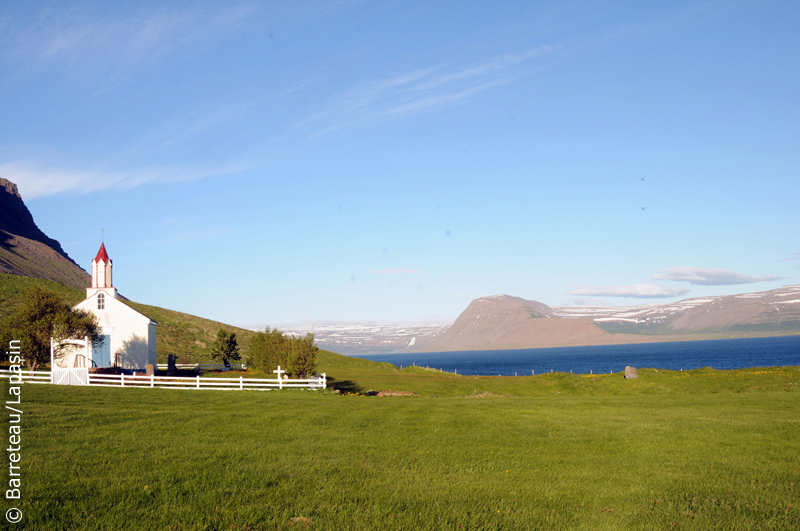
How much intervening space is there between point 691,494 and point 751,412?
17.4m

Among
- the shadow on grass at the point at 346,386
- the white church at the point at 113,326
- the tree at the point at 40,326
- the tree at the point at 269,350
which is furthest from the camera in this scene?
the white church at the point at 113,326

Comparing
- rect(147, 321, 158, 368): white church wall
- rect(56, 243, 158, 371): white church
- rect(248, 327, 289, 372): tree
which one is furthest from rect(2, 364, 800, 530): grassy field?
rect(147, 321, 158, 368): white church wall

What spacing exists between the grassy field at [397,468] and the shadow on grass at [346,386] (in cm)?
1835

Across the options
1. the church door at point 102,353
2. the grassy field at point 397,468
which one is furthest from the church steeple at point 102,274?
the grassy field at point 397,468

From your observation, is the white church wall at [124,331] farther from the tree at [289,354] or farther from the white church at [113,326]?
the tree at [289,354]

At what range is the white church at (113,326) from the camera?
47.2 m

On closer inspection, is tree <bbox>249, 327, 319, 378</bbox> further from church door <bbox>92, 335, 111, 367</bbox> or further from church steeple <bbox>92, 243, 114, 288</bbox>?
church steeple <bbox>92, 243, 114, 288</bbox>

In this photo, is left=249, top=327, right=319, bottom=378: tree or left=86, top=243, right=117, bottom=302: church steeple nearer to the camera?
left=249, top=327, right=319, bottom=378: tree

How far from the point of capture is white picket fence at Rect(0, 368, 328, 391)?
1332 inches

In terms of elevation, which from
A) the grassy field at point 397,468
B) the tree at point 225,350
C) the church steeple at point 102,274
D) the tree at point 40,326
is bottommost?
the grassy field at point 397,468

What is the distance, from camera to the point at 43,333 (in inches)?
1537

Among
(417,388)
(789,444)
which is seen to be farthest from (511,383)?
(789,444)

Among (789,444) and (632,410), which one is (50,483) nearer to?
(789,444)

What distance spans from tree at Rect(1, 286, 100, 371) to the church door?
4.60m
